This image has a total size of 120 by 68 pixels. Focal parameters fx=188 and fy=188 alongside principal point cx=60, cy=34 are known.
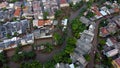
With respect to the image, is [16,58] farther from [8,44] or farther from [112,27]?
[112,27]

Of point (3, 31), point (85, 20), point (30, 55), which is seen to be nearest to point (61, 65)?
point (30, 55)

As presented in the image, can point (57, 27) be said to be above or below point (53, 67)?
above

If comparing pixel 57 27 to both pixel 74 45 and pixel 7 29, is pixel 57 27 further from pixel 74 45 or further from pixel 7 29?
pixel 7 29

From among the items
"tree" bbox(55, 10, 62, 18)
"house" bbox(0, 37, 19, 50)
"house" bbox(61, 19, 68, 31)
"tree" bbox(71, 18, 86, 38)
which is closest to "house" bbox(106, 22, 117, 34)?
"tree" bbox(71, 18, 86, 38)

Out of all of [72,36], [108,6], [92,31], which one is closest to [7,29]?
[72,36]

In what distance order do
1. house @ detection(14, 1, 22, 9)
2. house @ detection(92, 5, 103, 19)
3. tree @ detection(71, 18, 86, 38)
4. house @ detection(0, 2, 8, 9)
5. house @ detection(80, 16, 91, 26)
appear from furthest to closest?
1. house @ detection(0, 2, 8, 9)
2. house @ detection(14, 1, 22, 9)
3. house @ detection(92, 5, 103, 19)
4. house @ detection(80, 16, 91, 26)
5. tree @ detection(71, 18, 86, 38)

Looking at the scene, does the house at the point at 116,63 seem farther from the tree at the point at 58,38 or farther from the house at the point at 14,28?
the house at the point at 14,28

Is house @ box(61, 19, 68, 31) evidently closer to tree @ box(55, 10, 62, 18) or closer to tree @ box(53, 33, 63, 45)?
tree @ box(55, 10, 62, 18)

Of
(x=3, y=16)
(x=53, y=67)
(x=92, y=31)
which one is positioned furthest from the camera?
(x=3, y=16)
